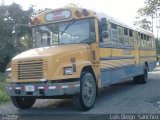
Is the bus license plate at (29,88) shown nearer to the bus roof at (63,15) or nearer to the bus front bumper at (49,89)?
the bus front bumper at (49,89)

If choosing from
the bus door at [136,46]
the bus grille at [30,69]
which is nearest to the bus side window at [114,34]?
the bus door at [136,46]

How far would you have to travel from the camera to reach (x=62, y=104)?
34.8ft

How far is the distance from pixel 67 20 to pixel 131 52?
4808 mm

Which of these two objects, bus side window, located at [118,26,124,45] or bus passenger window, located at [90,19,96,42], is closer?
bus passenger window, located at [90,19,96,42]

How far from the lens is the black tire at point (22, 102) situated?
971 centimetres

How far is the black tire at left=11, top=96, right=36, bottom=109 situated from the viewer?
9.71 meters

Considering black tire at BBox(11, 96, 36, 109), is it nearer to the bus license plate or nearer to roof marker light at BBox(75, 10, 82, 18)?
the bus license plate

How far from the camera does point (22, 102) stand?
9.95m

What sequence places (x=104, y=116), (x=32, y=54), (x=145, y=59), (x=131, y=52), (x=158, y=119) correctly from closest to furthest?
(x=158, y=119) → (x=104, y=116) → (x=32, y=54) → (x=131, y=52) → (x=145, y=59)

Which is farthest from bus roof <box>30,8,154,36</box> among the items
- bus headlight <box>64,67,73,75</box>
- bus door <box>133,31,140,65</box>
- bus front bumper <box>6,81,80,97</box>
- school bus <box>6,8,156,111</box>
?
bus door <box>133,31,140,65</box>

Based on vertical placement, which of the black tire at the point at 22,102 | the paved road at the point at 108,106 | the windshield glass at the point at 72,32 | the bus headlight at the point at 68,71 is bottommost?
the paved road at the point at 108,106

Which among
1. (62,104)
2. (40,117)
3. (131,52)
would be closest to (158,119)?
(40,117)

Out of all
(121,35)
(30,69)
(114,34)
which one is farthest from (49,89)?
(121,35)

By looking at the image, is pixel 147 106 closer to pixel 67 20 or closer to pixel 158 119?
pixel 158 119
